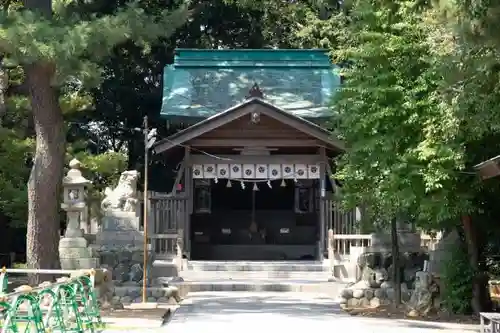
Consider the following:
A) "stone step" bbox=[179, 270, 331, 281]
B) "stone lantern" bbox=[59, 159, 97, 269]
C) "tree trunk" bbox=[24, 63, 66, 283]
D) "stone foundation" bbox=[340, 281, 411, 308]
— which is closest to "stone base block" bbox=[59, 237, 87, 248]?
"stone lantern" bbox=[59, 159, 97, 269]

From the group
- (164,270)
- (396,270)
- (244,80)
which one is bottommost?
(164,270)

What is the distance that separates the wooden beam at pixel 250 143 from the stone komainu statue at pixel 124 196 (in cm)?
311

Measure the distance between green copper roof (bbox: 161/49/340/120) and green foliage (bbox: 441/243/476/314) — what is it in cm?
1051

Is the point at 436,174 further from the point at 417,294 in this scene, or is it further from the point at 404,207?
the point at 417,294

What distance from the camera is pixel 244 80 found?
93.3 ft

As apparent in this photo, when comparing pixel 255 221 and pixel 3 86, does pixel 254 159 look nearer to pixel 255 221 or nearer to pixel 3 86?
pixel 255 221

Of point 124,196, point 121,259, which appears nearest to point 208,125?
point 124,196

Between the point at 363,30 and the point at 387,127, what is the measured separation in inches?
83.9

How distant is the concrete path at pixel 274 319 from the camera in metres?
13.5

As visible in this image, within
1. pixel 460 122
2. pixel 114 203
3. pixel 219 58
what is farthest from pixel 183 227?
pixel 460 122

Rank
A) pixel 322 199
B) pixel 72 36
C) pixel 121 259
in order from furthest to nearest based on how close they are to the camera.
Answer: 1. pixel 322 199
2. pixel 121 259
3. pixel 72 36

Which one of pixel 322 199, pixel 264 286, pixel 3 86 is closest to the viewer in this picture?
pixel 3 86

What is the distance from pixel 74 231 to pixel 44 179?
241 cm

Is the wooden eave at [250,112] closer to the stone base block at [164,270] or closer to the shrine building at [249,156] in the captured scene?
the shrine building at [249,156]
